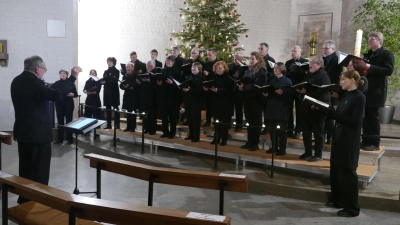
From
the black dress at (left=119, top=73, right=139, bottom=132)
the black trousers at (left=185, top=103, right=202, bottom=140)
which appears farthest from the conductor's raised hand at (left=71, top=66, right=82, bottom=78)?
the black dress at (left=119, top=73, right=139, bottom=132)

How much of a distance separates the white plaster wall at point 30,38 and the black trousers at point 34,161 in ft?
19.7

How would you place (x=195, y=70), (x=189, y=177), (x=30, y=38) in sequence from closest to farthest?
(x=189, y=177)
(x=195, y=70)
(x=30, y=38)

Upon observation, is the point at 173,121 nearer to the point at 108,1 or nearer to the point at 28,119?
the point at 28,119

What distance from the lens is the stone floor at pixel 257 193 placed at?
4352 millimetres

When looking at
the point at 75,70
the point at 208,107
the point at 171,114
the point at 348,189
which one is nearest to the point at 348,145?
the point at 348,189

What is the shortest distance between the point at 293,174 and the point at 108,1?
27.6ft

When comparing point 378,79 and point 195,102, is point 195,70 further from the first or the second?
point 378,79

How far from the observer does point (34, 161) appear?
4355 millimetres

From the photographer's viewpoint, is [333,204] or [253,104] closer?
[333,204]

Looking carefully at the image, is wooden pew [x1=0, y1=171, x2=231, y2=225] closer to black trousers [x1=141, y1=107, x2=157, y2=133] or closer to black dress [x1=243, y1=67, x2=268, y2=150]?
black dress [x1=243, y1=67, x2=268, y2=150]

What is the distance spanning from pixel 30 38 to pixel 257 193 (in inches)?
292

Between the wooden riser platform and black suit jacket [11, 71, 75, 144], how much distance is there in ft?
9.49

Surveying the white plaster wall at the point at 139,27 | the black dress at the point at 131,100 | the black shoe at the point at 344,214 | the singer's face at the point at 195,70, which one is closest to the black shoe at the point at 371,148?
the black shoe at the point at 344,214

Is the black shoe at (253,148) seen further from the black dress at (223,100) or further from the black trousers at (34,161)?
the black trousers at (34,161)
